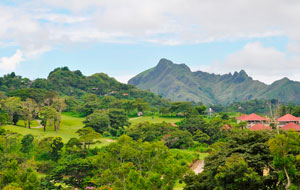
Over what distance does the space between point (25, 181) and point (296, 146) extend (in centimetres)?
1240

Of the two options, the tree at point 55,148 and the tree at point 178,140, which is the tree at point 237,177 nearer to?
the tree at point 55,148

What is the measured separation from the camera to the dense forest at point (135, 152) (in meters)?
11.0

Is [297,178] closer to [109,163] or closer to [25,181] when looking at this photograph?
[109,163]

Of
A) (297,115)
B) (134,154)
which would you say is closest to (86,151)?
(134,154)

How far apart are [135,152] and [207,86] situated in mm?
152093

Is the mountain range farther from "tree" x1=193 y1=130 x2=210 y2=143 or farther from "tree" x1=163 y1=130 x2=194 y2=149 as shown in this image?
"tree" x1=163 y1=130 x2=194 y2=149

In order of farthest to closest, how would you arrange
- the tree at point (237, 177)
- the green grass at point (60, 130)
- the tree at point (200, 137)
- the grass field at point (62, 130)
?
the tree at point (200, 137)
the grass field at point (62, 130)
the green grass at point (60, 130)
the tree at point (237, 177)

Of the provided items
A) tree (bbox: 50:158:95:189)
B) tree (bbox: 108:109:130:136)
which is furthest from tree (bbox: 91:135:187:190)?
tree (bbox: 108:109:130:136)

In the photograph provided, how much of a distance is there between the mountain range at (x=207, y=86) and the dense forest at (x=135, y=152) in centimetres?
9142

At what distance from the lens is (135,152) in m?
17.3

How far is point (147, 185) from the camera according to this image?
12.1 m

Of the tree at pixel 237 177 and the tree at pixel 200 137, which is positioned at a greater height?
the tree at pixel 237 177

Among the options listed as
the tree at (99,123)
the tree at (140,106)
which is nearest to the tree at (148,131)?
the tree at (99,123)

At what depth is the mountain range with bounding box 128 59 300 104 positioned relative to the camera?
437 feet
